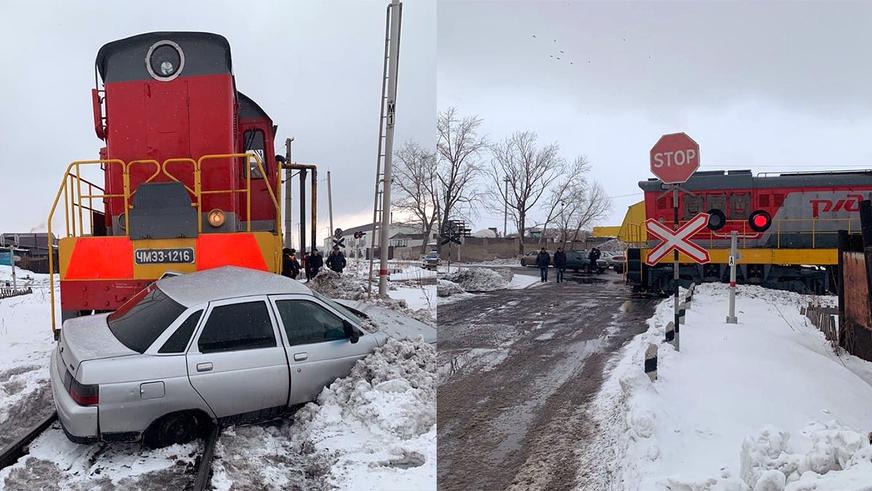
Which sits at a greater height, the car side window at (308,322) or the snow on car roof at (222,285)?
the snow on car roof at (222,285)

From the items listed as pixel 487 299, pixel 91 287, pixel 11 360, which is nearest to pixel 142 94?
pixel 91 287

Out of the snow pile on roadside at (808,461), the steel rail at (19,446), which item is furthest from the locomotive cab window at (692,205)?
the steel rail at (19,446)

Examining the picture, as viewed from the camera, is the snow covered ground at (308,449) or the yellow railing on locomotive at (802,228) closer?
the snow covered ground at (308,449)

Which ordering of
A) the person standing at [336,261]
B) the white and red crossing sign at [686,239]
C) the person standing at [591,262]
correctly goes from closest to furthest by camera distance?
the white and red crossing sign at [686,239]
the person standing at [336,261]
the person standing at [591,262]

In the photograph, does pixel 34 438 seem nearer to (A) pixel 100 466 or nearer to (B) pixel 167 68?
A: (A) pixel 100 466

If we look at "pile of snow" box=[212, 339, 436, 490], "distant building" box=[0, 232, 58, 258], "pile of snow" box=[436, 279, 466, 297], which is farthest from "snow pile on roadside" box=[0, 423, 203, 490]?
"distant building" box=[0, 232, 58, 258]

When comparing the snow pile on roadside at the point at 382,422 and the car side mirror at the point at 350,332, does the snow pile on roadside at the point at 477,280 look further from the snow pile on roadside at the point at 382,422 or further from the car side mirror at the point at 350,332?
the car side mirror at the point at 350,332

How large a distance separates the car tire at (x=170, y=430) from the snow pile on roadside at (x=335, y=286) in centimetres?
850

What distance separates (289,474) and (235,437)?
33.5 inches

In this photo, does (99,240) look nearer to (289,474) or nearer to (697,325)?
(289,474)

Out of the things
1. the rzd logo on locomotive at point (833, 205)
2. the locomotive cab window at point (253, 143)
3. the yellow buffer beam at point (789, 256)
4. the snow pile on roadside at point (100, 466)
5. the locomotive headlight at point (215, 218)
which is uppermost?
the locomotive cab window at point (253, 143)

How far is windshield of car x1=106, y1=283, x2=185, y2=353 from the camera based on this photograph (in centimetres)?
514

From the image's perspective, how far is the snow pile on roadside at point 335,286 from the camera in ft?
48.8

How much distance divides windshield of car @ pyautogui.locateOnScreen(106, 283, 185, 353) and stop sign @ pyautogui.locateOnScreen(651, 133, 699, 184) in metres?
6.28
